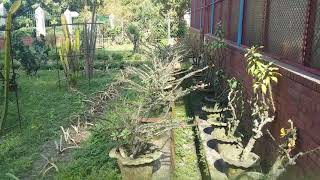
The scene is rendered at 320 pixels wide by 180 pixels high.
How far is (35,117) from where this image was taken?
24.0 ft

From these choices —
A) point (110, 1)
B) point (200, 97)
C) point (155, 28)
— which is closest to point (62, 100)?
point (200, 97)

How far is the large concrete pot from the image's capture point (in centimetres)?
424

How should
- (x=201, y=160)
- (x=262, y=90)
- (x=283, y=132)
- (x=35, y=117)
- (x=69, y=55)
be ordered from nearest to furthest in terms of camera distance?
1. (x=283, y=132)
2. (x=262, y=90)
3. (x=201, y=160)
4. (x=35, y=117)
5. (x=69, y=55)

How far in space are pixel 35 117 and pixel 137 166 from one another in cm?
367

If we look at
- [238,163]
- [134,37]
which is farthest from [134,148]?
Result: [134,37]

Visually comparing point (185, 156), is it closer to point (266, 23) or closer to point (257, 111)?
point (257, 111)

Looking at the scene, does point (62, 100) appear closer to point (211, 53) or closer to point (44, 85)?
point (44, 85)

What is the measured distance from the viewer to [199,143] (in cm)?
620

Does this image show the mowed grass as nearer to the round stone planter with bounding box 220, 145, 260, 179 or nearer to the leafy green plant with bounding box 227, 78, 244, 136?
the round stone planter with bounding box 220, 145, 260, 179

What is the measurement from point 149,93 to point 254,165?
224 centimetres

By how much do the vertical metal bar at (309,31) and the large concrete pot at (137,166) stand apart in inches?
72.4

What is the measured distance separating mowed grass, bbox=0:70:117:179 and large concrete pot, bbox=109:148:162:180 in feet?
4.51

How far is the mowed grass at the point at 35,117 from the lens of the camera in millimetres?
5320

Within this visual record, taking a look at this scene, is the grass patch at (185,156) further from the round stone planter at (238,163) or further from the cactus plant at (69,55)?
the cactus plant at (69,55)
